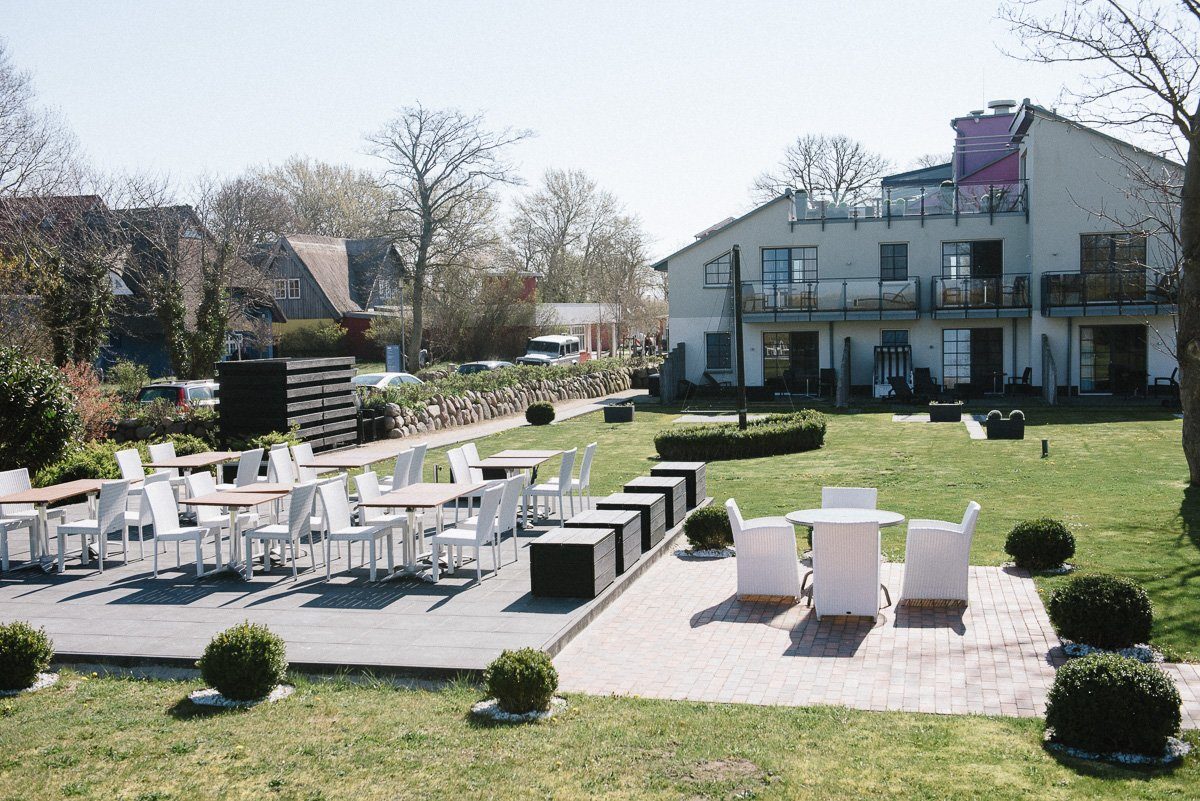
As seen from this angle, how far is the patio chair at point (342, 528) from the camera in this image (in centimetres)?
1136

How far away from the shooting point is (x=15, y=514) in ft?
42.7

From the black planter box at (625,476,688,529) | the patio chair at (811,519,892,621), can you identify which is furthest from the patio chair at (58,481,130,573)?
the patio chair at (811,519,892,621)

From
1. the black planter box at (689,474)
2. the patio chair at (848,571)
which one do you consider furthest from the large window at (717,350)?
the patio chair at (848,571)

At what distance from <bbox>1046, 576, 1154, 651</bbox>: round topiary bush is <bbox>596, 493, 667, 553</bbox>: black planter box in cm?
508

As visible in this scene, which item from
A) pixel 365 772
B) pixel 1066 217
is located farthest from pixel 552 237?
pixel 365 772

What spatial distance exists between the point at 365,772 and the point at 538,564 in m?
4.33

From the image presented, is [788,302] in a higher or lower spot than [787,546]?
higher

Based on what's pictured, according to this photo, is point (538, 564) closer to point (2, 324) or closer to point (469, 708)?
point (469, 708)

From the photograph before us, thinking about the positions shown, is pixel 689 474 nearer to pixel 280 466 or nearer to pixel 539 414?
pixel 280 466

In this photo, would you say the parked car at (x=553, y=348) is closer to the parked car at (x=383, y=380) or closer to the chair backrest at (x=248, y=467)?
the parked car at (x=383, y=380)

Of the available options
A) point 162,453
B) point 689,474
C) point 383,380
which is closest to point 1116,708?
point 689,474

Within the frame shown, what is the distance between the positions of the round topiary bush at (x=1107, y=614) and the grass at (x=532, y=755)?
1.70 meters

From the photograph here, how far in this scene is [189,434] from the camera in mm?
22078

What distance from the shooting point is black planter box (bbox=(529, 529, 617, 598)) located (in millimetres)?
10336
